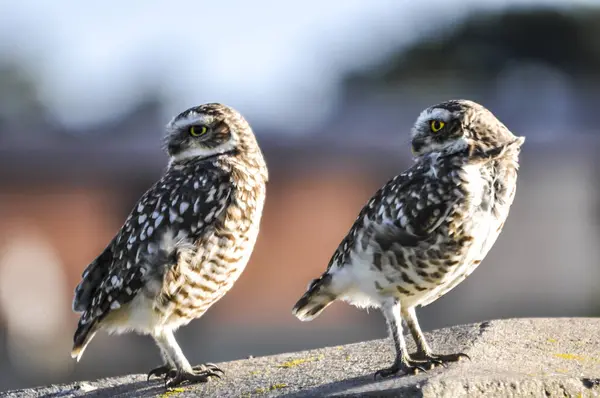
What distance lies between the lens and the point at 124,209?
71.3 ft

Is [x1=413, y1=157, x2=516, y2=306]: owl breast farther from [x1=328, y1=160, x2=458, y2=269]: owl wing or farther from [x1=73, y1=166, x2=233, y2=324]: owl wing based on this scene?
[x1=73, y1=166, x2=233, y2=324]: owl wing

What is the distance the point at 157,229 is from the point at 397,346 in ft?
5.21

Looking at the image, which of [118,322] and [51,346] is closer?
[118,322]

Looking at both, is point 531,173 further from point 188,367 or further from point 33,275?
point 188,367

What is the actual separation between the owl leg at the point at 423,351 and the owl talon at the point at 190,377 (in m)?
1.09

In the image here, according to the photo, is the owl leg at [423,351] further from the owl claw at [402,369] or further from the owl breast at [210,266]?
the owl breast at [210,266]

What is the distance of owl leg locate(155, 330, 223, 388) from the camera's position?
Answer: 646 centimetres

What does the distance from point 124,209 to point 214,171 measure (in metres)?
15.2

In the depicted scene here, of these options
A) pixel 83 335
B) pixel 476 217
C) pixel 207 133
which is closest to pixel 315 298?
pixel 476 217

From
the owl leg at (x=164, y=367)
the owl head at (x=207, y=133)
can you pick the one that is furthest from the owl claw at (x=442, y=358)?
the owl head at (x=207, y=133)

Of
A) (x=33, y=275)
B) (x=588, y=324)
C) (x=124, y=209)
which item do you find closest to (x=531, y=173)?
(x=124, y=209)

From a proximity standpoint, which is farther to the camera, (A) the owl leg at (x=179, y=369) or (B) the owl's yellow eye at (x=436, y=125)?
(A) the owl leg at (x=179, y=369)

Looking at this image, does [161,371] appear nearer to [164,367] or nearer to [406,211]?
[164,367]

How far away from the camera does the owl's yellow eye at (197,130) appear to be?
23.1 ft
